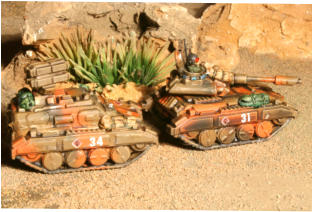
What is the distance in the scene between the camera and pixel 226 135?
10.8 m

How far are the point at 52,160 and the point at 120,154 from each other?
1.21 metres

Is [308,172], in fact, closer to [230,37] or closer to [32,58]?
[230,37]

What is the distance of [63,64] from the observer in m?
10.1

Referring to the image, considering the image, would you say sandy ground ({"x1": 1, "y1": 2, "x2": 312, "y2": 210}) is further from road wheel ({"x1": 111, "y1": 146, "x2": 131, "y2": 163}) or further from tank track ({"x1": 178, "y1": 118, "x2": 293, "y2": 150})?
road wheel ({"x1": 111, "y1": 146, "x2": 131, "y2": 163})

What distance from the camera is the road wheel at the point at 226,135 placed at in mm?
10781

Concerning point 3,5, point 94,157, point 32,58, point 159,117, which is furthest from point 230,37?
point 3,5

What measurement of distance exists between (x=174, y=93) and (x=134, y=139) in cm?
130

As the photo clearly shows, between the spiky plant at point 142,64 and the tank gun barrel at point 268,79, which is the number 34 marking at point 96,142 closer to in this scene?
the spiky plant at point 142,64

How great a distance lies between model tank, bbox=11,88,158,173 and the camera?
31.7ft

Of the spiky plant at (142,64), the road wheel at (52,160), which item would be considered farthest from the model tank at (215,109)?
the road wheel at (52,160)

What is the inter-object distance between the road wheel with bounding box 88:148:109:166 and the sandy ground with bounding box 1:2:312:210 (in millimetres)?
260

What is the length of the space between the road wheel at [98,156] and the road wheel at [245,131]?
266cm


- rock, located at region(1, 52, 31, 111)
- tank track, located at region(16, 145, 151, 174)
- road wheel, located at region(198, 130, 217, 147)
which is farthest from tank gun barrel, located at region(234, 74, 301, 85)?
rock, located at region(1, 52, 31, 111)

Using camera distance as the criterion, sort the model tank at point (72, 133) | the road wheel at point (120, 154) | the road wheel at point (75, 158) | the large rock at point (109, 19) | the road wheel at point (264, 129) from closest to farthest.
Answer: the model tank at point (72, 133)
the road wheel at point (75, 158)
the road wheel at point (120, 154)
the road wheel at point (264, 129)
the large rock at point (109, 19)
